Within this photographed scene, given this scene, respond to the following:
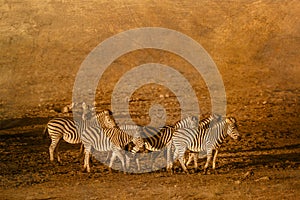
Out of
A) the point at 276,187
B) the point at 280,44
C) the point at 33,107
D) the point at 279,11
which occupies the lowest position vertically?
the point at 276,187

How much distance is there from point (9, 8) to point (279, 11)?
12.2 metres

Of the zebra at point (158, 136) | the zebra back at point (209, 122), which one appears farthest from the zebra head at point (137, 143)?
the zebra back at point (209, 122)

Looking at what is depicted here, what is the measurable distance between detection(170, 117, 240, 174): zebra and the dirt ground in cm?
51

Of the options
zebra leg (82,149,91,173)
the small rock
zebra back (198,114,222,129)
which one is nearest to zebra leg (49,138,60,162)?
zebra leg (82,149,91,173)

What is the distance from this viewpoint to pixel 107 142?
1191 centimetres

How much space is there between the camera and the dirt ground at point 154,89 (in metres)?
11.2

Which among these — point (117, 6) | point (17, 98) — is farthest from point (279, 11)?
point (17, 98)

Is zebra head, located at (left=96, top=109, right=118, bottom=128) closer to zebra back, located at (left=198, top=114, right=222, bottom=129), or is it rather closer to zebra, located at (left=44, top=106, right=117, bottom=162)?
zebra, located at (left=44, top=106, right=117, bottom=162)

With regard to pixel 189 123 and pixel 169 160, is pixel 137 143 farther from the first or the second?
pixel 189 123

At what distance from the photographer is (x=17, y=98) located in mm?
18438

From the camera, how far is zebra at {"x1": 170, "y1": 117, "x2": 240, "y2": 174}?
11633mm

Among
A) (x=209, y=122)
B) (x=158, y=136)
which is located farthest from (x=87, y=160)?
(x=209, y=122)

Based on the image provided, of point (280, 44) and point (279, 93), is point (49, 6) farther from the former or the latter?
point (279, 93)

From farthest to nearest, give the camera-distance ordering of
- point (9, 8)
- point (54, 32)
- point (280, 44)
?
point (9, 8), point (54, 32), point (280, 44)
